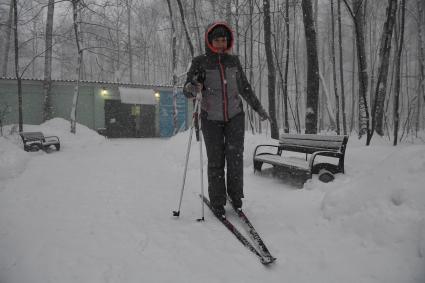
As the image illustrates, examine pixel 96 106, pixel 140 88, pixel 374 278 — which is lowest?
pixel 374 278

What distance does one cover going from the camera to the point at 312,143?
5.15m

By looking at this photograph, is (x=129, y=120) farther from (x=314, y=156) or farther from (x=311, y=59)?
(x=314, y=156)

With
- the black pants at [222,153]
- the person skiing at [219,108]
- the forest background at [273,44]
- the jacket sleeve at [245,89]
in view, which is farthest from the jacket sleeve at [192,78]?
the forest background at [273,44]

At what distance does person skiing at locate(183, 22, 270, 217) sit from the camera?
11.5ft

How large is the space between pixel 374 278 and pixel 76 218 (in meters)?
3.16

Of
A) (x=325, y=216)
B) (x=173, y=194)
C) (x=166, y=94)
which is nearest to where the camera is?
(x=325, y=216)

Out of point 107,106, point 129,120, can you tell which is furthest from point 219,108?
point 129,120

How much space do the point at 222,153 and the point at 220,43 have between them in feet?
4.42

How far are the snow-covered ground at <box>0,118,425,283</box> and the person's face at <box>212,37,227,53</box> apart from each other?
6.79 ft

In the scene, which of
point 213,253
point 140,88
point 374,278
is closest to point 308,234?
point 374,278

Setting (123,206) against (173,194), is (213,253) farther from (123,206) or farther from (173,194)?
(173,194)

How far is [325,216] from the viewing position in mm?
3271

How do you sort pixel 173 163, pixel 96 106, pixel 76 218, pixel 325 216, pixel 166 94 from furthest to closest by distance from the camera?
pixel 166 94
pixel 96 106
pixel 173 163
pixel 76 218
pixel 325 216

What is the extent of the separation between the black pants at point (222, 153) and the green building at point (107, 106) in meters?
12.3
